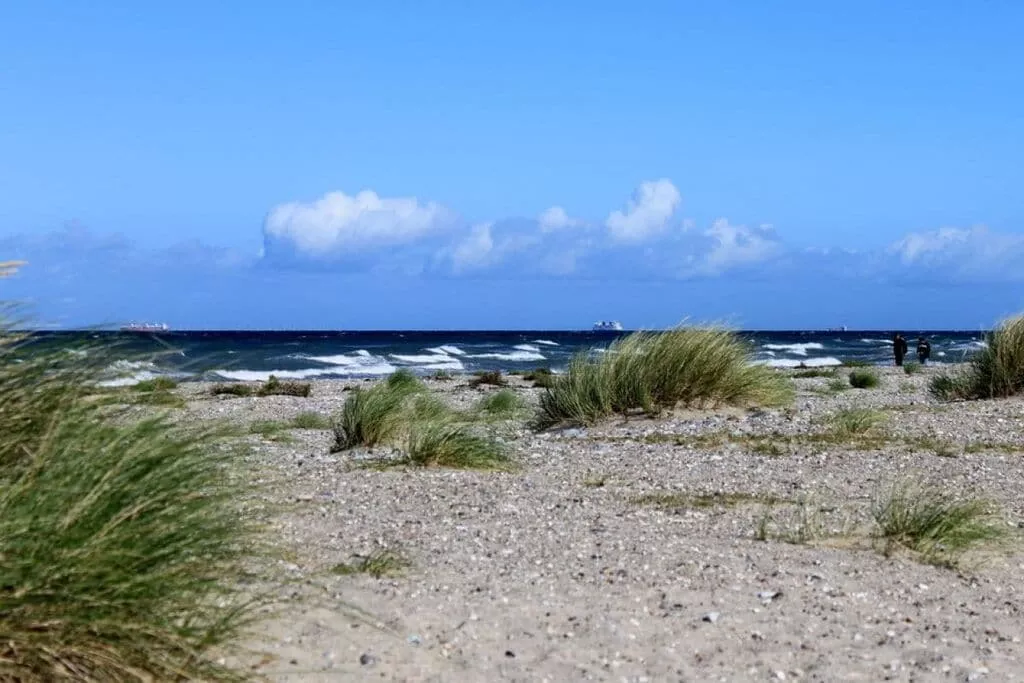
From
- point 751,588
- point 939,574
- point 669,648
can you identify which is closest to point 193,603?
point 669,648

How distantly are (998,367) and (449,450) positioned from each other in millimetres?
10485

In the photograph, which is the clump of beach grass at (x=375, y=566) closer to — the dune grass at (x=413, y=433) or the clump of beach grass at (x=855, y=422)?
the dune grass at (x=413, y=433)

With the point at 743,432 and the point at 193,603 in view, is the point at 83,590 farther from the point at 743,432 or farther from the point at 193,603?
the point at 743,432

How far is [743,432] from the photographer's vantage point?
526 inches

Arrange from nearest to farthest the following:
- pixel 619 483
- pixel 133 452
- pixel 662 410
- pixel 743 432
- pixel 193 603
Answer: pixel 193 603 < pixel 133 452 < pixel 619 483 < pixel 743 432 < pixel 662 410

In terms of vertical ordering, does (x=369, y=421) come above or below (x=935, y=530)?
above

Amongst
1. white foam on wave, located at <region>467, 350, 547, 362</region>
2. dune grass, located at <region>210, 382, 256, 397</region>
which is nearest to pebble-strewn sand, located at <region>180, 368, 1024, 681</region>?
dune grass, located at <region>210, 382, 256, 397</region>

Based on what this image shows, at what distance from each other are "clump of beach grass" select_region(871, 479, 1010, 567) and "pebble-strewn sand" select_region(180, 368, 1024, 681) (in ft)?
0.66

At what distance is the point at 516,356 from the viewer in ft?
191

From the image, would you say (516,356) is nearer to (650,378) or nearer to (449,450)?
(650,378)

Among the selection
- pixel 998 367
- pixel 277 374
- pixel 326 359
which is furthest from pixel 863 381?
pixel 326 359

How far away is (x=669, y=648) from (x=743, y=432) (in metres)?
8.13

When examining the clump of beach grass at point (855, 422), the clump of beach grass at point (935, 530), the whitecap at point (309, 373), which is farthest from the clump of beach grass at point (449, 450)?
the whitecap at point (309, 373)

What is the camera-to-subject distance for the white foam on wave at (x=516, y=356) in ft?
184
